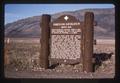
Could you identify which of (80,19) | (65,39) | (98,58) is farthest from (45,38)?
(98,58)

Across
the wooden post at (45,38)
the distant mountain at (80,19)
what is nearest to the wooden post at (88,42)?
the distant mountain at (80,19)

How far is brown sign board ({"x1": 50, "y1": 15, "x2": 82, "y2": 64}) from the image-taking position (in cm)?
459

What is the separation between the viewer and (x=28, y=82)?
466 cm

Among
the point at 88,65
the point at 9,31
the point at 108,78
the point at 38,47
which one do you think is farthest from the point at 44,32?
the point at 108,78

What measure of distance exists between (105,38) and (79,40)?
398 millimetres

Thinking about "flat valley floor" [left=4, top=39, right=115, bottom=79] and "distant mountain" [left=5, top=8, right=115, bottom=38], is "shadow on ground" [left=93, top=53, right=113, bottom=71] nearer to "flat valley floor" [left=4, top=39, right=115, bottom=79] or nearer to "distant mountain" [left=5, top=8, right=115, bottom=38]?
"flat valley floor" [left=4, top=39, right=115, bottom=79]

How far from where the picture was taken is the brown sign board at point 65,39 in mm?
4594

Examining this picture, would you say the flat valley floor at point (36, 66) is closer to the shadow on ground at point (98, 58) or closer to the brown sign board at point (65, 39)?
the shadow on ground at point (98, 58)

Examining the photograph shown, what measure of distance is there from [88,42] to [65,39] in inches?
14.1

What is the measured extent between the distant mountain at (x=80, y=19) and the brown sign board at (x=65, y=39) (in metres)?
0.10

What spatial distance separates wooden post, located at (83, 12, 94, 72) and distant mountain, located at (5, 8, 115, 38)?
7 cm

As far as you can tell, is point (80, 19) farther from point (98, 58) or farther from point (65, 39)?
point (98, 58)

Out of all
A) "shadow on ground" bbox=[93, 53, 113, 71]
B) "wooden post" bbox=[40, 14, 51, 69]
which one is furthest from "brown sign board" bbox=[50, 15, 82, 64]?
"shadow on ground" bbox=[93, 53, 113, 71]
